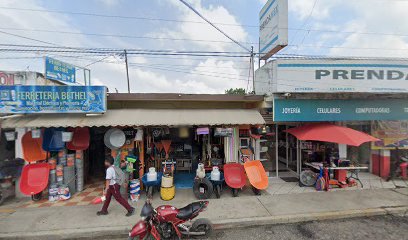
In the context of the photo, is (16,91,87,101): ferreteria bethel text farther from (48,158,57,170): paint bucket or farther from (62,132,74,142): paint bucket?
(48,158,57,170): paint bucket

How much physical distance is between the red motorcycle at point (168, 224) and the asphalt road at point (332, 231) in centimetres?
51

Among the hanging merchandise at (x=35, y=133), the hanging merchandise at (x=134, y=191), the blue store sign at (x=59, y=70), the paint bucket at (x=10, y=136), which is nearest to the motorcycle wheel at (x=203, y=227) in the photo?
the hanging merchandise at (x=134, y=191)

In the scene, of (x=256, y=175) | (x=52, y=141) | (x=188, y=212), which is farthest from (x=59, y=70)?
(x=256, y=175)

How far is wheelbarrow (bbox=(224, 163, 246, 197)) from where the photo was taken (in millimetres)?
6793

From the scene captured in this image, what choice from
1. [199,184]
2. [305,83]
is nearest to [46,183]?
[199,184]

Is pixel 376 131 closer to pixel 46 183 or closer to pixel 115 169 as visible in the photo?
pixel 115 169

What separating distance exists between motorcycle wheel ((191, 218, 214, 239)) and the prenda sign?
562cm

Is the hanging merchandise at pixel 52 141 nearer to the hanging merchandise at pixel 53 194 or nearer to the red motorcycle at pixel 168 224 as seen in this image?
the hanging merchandise at pixel 53 194

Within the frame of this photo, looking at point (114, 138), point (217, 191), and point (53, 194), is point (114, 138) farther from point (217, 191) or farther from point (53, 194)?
point (217, 191)

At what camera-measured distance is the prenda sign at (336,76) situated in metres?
7.77

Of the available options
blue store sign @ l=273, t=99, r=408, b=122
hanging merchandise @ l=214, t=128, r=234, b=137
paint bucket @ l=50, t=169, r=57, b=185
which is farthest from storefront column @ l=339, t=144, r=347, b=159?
paint bucket @ l=50, t=169, r=57, b=185

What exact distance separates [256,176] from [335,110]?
14.5 ft

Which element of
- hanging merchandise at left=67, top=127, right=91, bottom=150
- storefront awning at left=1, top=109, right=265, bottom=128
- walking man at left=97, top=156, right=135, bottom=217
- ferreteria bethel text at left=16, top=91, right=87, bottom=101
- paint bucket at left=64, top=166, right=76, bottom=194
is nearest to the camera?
walking man at left=97, top=156, right=135, bottom=217

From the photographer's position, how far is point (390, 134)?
8.62 meters
